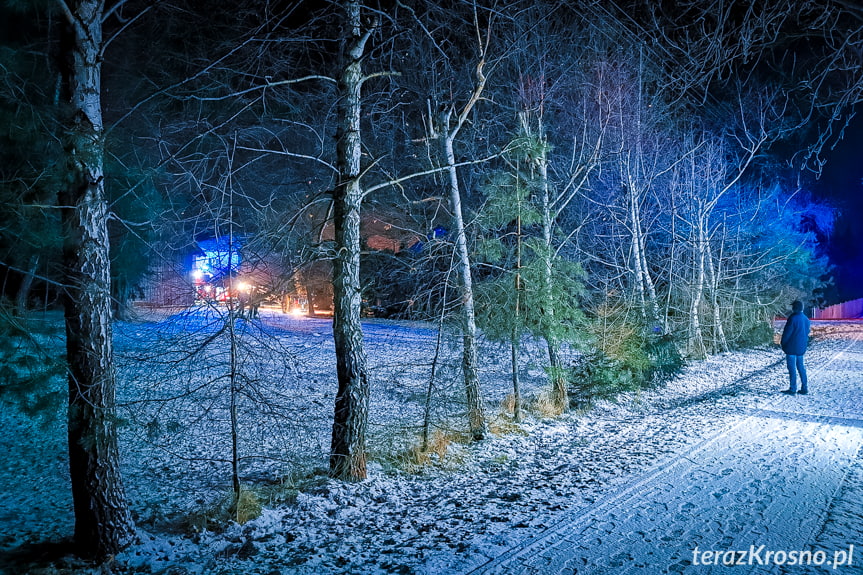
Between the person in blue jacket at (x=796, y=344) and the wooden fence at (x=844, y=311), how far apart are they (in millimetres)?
47146

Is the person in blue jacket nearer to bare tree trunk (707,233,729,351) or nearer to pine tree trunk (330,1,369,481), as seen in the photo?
bare tree trunk (707,233,729,351)

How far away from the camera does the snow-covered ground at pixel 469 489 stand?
453cm

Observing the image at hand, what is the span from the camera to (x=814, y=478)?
5.95 meters

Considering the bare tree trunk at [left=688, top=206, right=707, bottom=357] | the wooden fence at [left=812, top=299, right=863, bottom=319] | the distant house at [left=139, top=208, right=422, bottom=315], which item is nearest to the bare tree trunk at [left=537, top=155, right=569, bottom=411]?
the distant house at [left=139, top=208, right=422, bottom=315]

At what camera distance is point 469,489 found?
6359 mm

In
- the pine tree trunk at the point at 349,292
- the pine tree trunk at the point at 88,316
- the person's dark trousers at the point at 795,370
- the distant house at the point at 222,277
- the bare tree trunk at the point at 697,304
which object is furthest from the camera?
the bare tree trunk at the point at 697,304

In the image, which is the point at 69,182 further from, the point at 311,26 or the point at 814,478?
the point at 814,478

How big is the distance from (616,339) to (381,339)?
12785 millimetres

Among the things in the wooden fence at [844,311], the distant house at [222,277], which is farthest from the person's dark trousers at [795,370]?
the wooden fence at [844,311]

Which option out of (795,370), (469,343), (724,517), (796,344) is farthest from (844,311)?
(724,517)

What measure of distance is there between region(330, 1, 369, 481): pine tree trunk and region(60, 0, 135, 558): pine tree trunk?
8.20 ft

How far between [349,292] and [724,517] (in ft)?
15.8

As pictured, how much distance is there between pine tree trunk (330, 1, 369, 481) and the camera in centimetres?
661

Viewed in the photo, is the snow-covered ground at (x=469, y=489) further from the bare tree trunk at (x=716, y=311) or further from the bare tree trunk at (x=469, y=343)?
the bare tree trunk at (x=716, y=311)
